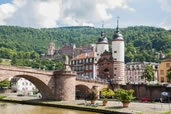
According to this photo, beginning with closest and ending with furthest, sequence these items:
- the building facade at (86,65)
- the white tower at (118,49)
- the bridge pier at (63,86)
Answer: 1. the bridge pier at (63,86)
2. the white tower at (118,49)
3. the building facade at (86,65)

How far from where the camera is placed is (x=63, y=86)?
185 ft

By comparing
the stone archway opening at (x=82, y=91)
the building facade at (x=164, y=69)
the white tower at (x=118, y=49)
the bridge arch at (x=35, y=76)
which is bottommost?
the stone archway opening at (x=82, y=91)

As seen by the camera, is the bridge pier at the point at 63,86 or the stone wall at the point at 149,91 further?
the stone wall at the point at 149,91

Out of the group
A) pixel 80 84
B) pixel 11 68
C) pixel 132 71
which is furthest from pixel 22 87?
pixel 11 68

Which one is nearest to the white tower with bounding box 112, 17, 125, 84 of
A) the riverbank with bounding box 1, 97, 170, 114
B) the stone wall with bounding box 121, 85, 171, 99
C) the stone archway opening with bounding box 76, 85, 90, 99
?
the stone wall with bounding box 121, 85, 171, 99

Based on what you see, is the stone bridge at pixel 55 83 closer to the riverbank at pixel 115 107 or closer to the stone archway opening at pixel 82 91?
the riverbank at pixel 115 107

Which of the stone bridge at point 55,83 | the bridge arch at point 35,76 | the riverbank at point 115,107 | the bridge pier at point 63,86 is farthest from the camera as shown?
the bridge pier at point 63,86

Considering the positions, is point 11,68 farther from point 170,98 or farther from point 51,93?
point 170,98

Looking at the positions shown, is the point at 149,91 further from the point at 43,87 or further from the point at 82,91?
the point at 43,87

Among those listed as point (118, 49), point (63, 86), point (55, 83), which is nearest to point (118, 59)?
point (118, 49)

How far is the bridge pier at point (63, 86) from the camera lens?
5606 centimetres

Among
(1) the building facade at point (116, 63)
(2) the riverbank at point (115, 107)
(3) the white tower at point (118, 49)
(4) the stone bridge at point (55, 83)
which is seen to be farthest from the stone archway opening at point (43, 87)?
(3) the white tower at point (118, 49)

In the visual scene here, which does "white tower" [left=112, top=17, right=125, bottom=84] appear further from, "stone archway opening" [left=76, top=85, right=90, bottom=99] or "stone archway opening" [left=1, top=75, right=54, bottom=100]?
"stone archway opening" [left=1, top=75, right=54, bottom=100]

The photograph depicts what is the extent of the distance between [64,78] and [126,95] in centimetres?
1698
